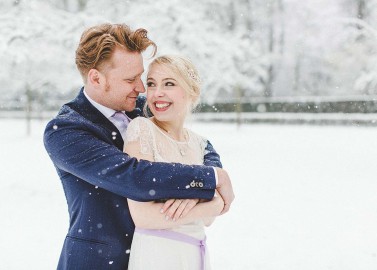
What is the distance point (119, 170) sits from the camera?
1735 mm

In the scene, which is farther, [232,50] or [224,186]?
[232,50]

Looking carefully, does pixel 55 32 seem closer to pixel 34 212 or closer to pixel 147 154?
pixel 34 212

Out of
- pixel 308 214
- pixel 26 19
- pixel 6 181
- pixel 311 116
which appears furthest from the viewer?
pixel 311 116

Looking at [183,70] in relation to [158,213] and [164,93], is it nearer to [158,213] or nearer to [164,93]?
[164,93]

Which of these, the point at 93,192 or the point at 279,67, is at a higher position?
the point at 93,192

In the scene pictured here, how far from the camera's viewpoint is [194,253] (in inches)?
85.4

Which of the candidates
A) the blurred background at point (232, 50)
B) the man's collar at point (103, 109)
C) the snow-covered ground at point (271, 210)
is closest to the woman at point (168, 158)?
the man's collar at point (103, 109)

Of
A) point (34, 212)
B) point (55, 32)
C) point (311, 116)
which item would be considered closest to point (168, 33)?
point (55, 32)

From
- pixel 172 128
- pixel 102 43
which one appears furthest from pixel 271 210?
pixel 102 43

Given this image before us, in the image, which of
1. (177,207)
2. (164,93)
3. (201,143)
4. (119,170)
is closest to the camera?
(119,170)

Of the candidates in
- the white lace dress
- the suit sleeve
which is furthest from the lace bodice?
the suit sleeve

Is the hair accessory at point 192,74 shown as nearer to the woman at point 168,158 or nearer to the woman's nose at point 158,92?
the woman at point 168,158

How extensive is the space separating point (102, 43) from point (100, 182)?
60cm

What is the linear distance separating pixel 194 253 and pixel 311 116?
2175 cm
